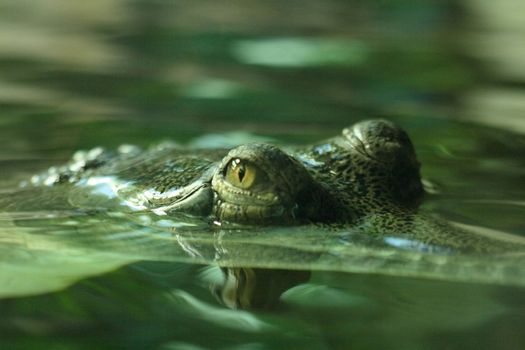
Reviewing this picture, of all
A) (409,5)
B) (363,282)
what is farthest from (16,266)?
(409,5)

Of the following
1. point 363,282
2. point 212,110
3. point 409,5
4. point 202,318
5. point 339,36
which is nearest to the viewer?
point 202,318

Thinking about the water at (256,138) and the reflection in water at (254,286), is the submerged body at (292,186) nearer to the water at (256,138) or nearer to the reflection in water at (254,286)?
the water at (256,138)

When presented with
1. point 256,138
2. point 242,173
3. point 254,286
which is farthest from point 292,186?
point 256,138

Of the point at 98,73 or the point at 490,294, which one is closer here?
the point at 490,294

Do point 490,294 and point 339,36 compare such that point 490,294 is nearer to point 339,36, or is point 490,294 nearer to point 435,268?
point 435,268

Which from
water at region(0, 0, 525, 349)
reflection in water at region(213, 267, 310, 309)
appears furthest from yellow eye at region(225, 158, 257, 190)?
reflection in water at region(213, 267, 310, 309)

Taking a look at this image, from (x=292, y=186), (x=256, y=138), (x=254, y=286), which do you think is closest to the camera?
(x=254, y=286)

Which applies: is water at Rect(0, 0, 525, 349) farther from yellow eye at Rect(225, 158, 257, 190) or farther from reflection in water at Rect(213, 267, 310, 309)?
yellow eye at Rect(225, 158, 257, 190)

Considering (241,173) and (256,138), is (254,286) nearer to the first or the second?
(241,173)
